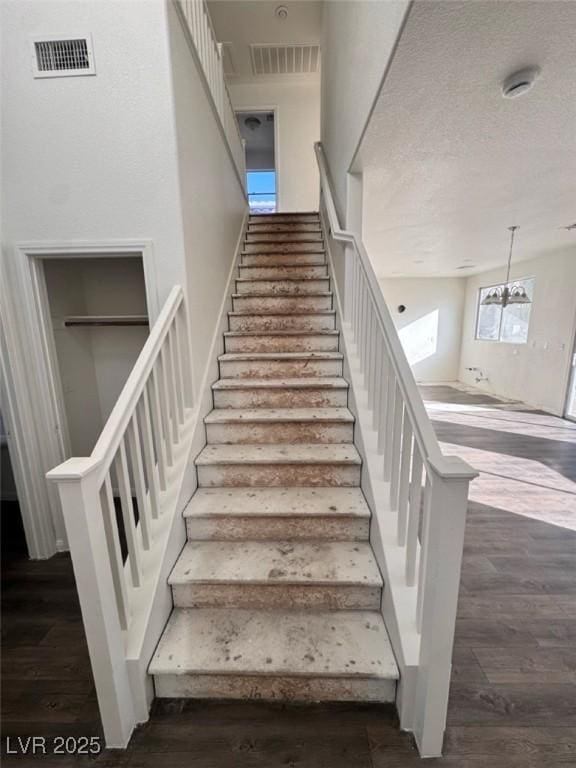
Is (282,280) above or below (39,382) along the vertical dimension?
above

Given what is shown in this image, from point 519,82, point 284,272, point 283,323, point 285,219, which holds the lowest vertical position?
point 283,323

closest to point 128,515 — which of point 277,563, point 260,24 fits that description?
point 277,563

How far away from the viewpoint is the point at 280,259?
11.6ft

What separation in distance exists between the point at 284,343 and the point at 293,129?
15.9ft

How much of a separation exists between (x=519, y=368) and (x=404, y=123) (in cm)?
625

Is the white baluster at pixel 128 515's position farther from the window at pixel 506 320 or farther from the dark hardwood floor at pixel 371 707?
the window at pixel 506 320

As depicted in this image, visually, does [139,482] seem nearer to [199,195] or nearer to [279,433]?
[279,433]

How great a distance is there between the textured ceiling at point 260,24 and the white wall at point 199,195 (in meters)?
2.56

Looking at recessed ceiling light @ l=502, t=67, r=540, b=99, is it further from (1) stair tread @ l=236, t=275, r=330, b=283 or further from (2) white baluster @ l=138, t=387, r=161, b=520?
(2) white baluster @ l=138, t=387, r=161, b=520

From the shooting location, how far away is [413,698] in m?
1.21

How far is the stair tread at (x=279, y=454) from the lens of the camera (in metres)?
1.94

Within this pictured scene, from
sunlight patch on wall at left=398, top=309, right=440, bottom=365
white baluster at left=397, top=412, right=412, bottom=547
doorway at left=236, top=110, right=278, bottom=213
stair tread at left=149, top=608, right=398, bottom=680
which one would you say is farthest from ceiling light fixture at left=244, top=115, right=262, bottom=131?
stair tread at left=149, top=608, right=398, bottom=680

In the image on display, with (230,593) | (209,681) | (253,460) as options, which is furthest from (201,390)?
(209,681)

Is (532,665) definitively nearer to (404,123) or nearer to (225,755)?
(225,755)
